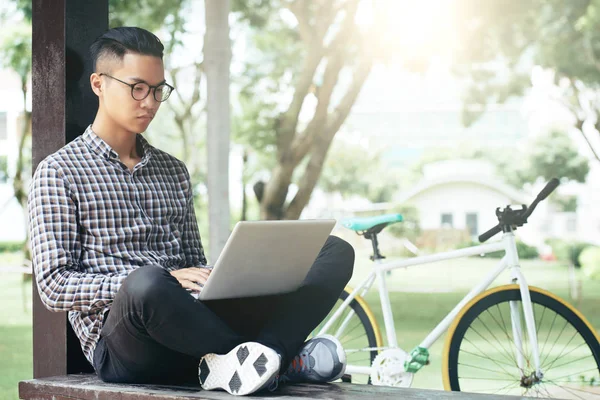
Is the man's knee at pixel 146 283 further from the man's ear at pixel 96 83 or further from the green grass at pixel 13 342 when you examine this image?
the green grass at pixel 13 342

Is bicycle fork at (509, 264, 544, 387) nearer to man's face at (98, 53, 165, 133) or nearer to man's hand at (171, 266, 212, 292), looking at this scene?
man's hand at (171, 266, 212, 292)

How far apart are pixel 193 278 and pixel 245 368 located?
0.32m

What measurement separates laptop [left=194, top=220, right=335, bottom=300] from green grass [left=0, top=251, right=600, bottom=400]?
6.49ft

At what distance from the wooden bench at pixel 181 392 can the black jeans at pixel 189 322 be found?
0.07 meters

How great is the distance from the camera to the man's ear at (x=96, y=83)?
266 centimetres

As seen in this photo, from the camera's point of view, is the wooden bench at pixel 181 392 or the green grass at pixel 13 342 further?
the green grass at pixel 13 342

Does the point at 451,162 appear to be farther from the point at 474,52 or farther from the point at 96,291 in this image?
the point at 96,291

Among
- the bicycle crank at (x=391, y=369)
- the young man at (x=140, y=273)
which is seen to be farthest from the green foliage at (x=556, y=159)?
the young man at (x=140, y=273)

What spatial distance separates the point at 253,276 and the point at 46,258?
57cm

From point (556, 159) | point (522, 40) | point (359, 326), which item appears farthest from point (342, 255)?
point (556, 159)

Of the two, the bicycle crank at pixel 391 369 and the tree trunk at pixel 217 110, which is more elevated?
the tree trunk at pixel 217 110

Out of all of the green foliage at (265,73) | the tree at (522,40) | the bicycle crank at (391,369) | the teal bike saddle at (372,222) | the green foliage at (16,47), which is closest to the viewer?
the bicycle crank at (391,369)

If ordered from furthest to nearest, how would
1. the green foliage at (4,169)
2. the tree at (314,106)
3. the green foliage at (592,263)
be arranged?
the green foliage at (4,169) < the green foliage at (592,263) < the tree at (314,106)

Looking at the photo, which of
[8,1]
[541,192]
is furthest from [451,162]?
[541,192]
